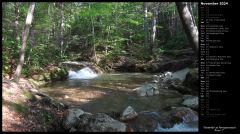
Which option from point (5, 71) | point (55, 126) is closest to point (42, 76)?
point (5, 71)

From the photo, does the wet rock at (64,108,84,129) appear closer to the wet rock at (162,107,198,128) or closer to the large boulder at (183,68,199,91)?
the wet rock at (162,107,198,128)

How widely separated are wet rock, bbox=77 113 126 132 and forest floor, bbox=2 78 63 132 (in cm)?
68

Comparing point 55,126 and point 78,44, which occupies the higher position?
point 78,44

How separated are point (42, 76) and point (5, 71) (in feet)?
7.52

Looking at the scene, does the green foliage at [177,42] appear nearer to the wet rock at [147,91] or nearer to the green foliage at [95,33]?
the green foliage at [95,33]

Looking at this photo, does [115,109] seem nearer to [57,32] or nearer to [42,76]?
[42,76]

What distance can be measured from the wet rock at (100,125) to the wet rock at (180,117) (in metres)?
1.51

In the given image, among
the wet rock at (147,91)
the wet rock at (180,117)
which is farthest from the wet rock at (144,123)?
the wet rock at (147,91)

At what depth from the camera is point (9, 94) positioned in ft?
32.2

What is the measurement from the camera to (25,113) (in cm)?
883

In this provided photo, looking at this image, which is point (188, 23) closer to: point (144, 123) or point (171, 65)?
point (144, 123)

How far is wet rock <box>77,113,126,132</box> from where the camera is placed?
8758 mm

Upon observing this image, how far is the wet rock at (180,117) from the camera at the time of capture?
9.81m

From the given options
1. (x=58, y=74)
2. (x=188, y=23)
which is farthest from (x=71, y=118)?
(x=58, y=74)
